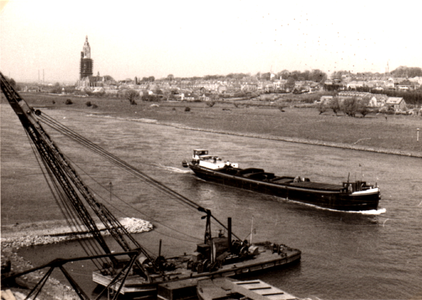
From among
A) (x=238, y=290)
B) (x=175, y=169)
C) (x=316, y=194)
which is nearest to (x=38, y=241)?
(x=238, y=290)

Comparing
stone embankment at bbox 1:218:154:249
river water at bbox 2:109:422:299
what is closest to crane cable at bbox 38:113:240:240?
river water at bbox 2:109:422:299

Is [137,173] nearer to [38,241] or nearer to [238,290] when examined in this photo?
[38,241]

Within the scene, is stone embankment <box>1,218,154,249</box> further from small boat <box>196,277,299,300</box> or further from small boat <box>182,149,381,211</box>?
small boat <box>182,149,381,211</box>

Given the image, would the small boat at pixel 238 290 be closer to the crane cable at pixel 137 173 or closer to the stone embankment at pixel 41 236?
the crane cable at pixel 137 173

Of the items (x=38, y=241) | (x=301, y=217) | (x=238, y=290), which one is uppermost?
(x=238, y=290)

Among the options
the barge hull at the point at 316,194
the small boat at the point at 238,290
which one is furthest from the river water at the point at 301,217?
the small boat at the point at 238,290

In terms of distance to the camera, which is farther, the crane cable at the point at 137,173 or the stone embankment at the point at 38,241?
the crane cable at the point at 137,173
